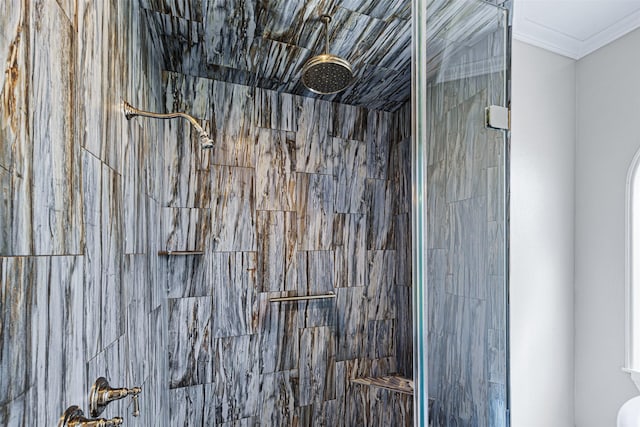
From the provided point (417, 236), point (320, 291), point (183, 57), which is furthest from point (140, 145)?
point (320, 291)

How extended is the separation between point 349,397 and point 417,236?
1987mm

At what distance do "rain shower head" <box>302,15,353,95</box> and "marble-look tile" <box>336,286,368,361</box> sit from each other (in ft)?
4.14

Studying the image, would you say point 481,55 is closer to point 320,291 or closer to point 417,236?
point 417,236

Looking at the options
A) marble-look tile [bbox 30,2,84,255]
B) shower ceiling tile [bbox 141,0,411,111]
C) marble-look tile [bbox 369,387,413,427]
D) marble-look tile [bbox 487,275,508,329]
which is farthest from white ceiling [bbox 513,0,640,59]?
marble-look tile [bbox 369,387,413,427]

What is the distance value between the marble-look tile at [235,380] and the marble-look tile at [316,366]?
0.94 ft

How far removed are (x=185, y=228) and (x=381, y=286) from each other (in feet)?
4.30

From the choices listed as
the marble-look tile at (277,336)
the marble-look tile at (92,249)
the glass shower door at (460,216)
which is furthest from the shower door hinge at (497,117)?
the marble-look tile at (277,336)

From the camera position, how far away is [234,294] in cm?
222

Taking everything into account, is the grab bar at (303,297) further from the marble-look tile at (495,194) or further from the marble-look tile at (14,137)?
the marble-look tile at (14,137)

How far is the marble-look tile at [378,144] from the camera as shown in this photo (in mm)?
2684

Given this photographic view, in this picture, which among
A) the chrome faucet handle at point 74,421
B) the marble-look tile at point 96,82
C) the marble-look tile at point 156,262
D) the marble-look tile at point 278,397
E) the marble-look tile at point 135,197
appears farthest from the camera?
the marble-look tile at point 278,397

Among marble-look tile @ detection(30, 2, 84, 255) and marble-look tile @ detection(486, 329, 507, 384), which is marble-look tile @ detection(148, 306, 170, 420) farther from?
marble-look tile @ detection(486, 329, 507, 384)

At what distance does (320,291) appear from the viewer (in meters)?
2.47

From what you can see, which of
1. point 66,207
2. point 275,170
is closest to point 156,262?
point 275,170
